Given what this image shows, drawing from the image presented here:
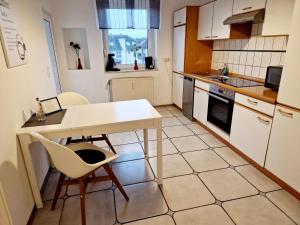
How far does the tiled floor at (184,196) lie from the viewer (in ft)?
5.45

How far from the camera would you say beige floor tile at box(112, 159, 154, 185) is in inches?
84.7

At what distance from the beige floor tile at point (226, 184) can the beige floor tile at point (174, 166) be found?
0.65 feet

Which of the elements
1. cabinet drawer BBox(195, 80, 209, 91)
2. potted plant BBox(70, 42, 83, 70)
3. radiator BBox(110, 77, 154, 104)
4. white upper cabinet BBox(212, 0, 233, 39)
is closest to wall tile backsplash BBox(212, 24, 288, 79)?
white upper cabinet BBox(212, 0, 233, 39)

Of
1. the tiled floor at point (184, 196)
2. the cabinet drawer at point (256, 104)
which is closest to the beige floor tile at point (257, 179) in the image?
the tiled floor at point (184, 196)

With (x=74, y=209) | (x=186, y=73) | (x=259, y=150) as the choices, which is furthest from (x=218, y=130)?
(x=74, y=209)

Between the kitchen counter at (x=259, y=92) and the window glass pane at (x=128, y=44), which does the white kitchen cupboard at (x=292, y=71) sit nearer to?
the kitchen counter at (x=259, y=92)

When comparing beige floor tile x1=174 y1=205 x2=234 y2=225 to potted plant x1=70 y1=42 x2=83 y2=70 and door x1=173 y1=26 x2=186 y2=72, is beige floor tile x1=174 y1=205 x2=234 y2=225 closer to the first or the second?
door x1=173 y1=26 x2=186 y2=72

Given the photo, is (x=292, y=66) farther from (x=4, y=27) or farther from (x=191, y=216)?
(x=4, y=27)

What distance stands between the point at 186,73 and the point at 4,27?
288cm

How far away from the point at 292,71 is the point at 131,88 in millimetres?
2987

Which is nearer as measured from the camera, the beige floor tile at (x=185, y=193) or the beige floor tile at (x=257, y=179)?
the beige floor tile at (x=185, y=193)

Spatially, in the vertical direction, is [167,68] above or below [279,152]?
above

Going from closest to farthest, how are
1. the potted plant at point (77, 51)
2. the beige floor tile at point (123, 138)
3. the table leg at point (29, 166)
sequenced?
the table leg at point (29, 166), the beige floor tile at point (123, 138), the potted plant at point (77, 51)

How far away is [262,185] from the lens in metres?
2.02
